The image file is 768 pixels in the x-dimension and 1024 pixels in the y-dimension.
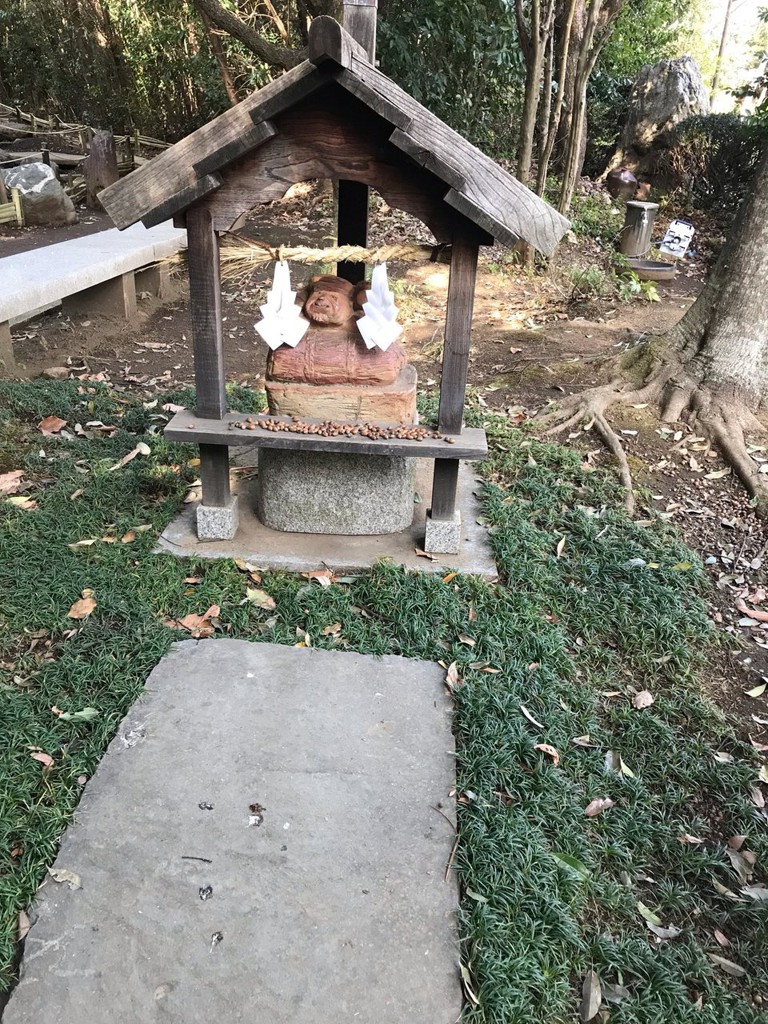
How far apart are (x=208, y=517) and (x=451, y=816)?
6.16ft

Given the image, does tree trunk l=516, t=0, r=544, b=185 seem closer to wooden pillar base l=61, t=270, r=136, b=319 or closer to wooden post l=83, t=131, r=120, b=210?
wooden pillar base l=61, t=270, r=136, b=319

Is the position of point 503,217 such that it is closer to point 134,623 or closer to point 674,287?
point 134,623

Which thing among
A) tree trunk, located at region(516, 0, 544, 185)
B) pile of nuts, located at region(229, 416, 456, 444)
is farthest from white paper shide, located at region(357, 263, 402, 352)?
tree trunk, located at region(516, 0, 544, 185)

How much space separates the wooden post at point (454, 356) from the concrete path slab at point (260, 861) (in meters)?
0.92

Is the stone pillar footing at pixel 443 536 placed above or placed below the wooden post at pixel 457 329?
below

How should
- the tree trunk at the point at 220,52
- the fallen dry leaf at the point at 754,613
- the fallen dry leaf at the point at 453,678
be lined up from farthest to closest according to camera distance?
the tree trunk at the point at 220,52, the fallen dry leaf at the point at 754,613, the fallen dry leaf at the point at 453,678

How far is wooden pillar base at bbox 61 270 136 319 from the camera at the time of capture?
7.27 metres

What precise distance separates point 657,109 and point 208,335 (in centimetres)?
1361

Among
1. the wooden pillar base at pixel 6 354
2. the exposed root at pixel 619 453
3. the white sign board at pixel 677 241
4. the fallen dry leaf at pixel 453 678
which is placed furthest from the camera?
the white sign board at pixel 677 241

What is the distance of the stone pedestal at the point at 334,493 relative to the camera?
367 centimetres

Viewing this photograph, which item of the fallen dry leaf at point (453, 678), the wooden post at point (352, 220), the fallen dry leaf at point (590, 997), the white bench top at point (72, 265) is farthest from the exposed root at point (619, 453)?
the white bench top at point (72, 265)

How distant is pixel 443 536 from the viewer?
3717mm

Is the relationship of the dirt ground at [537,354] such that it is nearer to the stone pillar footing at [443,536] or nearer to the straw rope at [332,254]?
the stone pillar footing at [443,536]

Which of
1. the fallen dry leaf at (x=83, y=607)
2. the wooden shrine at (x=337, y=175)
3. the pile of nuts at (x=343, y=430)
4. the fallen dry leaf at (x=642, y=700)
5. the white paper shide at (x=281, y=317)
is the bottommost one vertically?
the fallen dry leaf at (x=642, y=700)
